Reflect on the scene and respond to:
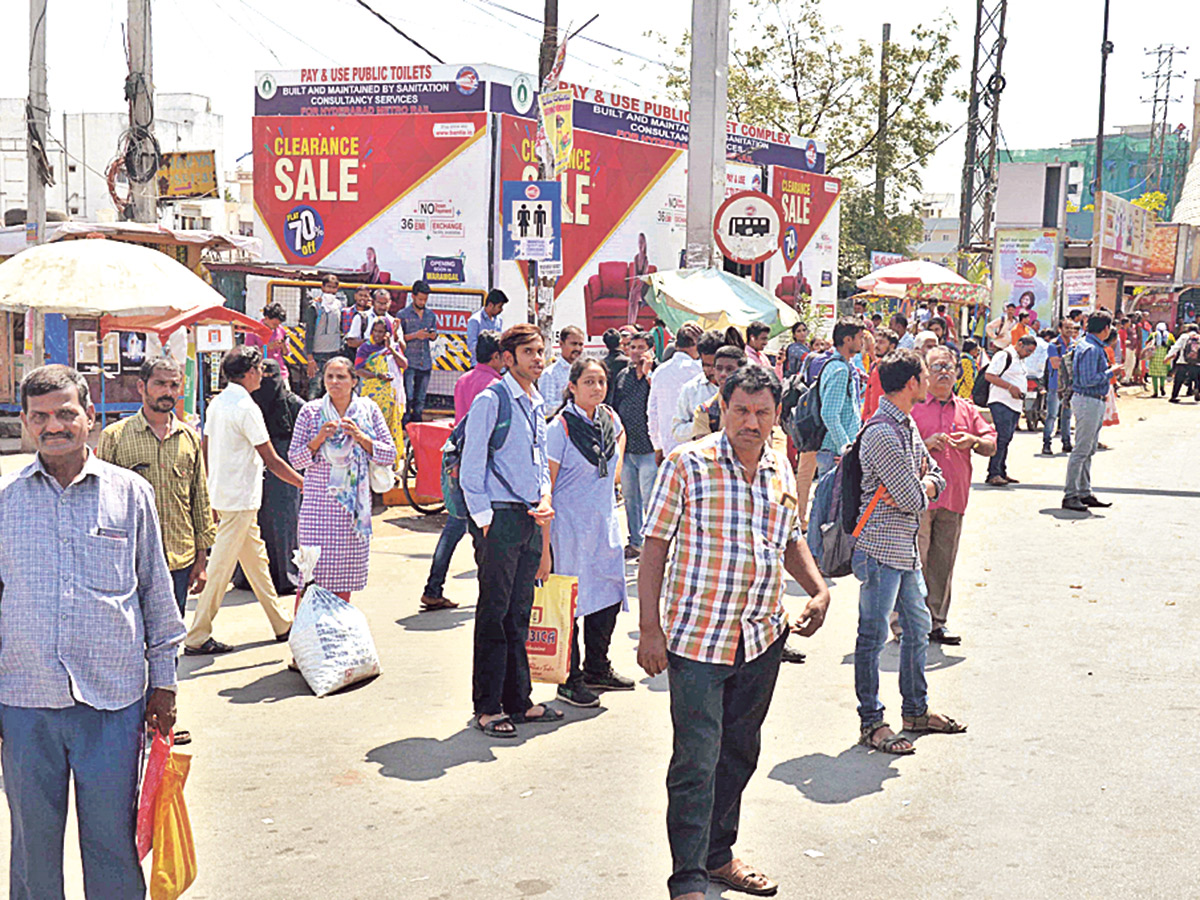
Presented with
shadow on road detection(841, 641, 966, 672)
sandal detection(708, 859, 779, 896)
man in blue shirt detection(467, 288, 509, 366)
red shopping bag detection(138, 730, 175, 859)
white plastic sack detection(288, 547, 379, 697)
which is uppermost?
man in blue shirt detection(467, 288, 509, 366)

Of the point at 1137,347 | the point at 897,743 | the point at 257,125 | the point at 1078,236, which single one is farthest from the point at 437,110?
the point at 1078,236

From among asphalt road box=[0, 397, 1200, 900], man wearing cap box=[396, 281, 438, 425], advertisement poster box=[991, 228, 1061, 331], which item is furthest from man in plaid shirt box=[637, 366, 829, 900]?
advertisement poster box=[991, 228, 1061, 331]

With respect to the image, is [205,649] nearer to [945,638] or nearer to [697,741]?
[697,741]

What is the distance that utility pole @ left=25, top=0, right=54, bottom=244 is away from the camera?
15070mm

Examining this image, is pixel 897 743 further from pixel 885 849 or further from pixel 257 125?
pixel 257 125

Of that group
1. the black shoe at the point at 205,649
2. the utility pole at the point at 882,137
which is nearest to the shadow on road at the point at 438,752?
the black shoe at the point at 205,649

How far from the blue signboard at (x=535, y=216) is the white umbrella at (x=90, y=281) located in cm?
523

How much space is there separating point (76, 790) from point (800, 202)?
2777cm

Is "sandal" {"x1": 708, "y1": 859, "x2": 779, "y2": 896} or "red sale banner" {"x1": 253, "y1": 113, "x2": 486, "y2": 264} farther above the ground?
"red sale banner" {"x1": 253, "y1": 113, "x2": 486, "y2": 264}

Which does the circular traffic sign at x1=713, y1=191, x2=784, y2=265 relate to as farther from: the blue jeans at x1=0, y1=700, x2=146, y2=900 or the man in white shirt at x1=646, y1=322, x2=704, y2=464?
the blue jeans at x1=0, y1=700, x2=146, y2=900

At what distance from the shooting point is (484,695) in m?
6.45

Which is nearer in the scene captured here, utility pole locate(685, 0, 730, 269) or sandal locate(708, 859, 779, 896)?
sandal locate(708, 859, 779, 896)

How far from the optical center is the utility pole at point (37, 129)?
593 inches

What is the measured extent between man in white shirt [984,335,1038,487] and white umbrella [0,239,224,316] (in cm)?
1025
